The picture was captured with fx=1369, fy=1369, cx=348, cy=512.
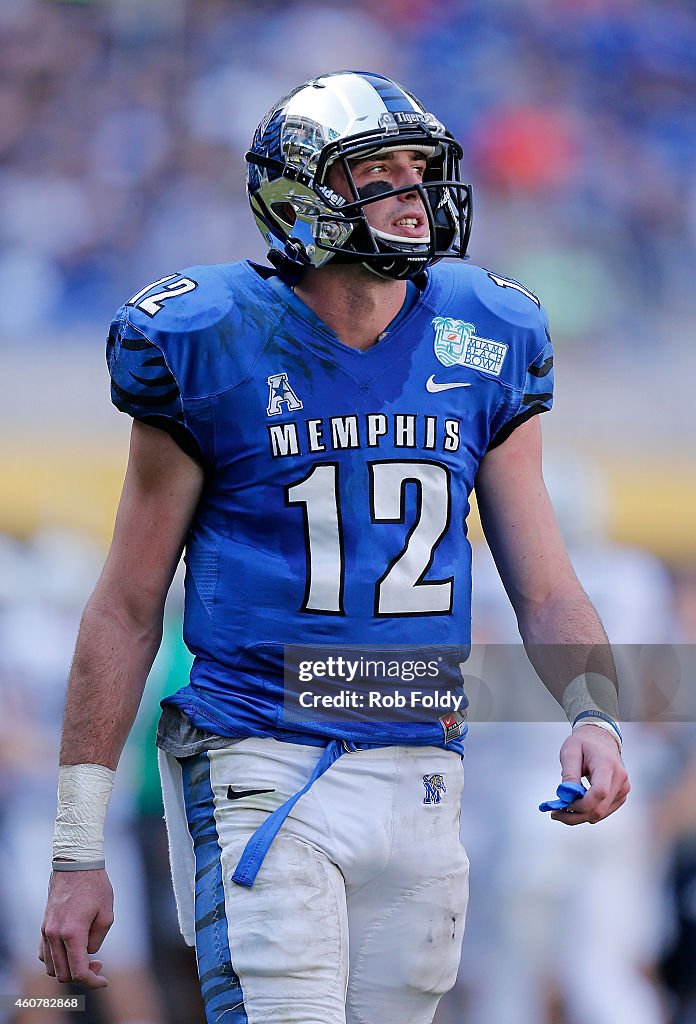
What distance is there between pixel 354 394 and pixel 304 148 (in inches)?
13.2

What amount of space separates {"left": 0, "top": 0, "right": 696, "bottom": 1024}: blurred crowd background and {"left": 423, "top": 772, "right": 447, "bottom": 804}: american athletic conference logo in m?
1.25

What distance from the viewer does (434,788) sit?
1.73 meters

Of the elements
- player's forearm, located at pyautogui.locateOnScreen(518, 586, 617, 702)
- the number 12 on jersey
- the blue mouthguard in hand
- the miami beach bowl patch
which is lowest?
the blue mouthguard in hand

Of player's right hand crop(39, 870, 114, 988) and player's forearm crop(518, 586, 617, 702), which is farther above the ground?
player's forearm crop(518, 586, 617, 702)

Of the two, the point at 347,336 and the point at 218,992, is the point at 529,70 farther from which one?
the point at 218,992

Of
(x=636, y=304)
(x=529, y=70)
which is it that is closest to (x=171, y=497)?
(x=636, y=304)

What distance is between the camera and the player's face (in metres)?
1.76

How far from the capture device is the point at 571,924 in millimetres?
2961

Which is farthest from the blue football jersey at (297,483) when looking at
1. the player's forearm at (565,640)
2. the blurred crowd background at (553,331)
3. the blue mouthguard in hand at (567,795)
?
the blurred crowd background at (553,331)

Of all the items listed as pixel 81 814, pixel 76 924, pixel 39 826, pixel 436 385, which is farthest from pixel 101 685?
pixel 39 826

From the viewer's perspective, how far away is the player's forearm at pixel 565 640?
1.82m

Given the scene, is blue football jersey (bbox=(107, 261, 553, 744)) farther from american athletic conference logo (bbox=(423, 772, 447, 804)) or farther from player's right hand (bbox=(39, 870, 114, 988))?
player's right hand (bbox=(39, 870, 114, 988))

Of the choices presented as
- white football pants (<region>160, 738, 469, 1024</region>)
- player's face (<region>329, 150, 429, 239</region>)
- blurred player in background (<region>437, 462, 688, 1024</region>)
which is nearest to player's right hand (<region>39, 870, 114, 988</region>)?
white football pants (<region>160, 738, 469, 1024</region>)

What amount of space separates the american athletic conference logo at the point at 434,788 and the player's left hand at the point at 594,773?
0.17 m
